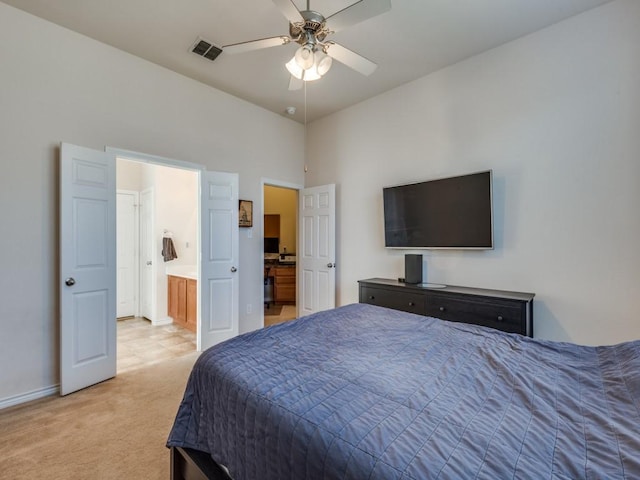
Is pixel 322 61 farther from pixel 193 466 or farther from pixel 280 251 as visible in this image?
pixel 280 251

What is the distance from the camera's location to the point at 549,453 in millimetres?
734

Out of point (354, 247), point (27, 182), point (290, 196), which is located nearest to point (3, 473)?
point (27, 182)

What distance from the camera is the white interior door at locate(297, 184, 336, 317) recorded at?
164 inches

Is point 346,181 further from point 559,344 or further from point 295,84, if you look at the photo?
point 559,344

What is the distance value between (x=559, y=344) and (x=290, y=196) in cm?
618

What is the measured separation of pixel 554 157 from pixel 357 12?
2054mm

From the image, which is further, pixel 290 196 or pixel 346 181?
pixel 290 196

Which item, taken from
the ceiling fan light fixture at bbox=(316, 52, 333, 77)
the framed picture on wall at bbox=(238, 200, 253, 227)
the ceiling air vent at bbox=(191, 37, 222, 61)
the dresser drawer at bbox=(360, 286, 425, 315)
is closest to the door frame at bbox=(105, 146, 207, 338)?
the framed picture on wall at bbox=(238, 200, 253, 227)

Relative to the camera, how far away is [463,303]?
269cm

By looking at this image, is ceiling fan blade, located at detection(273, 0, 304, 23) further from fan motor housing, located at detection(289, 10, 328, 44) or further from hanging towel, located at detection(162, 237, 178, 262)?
hanging towel, located at detection(162, 237, 178, 262)

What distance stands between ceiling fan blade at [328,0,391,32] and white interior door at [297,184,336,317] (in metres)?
2.41

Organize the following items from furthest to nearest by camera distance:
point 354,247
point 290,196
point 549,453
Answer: point 290,196 → point 354,247 → point 549,453

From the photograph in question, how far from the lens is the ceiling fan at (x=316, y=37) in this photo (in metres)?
1.70

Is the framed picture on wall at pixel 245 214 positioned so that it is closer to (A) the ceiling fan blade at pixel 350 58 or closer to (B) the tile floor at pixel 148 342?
(B) the tile floor at pixel 148 342
